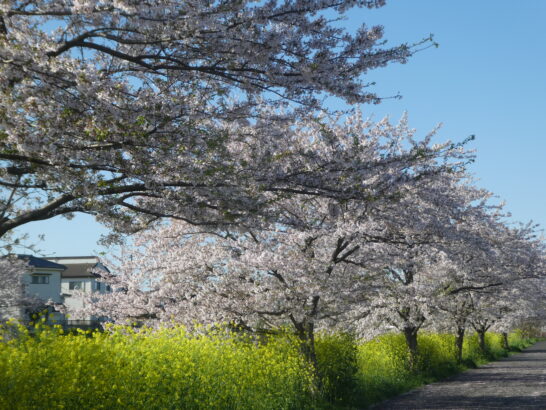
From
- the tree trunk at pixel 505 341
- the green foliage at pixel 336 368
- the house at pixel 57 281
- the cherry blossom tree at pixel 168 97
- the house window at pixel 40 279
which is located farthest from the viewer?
the house window at pixel 40 279

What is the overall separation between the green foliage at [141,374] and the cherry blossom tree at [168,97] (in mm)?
2045

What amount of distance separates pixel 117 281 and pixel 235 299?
21.3 ft

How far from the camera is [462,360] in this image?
98.9 feet

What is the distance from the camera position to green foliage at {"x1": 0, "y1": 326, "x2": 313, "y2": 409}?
7.34 meters

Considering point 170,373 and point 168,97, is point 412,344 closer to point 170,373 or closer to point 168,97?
point 170,373

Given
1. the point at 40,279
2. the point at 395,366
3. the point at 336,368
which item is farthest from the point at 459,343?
the point at 40,279

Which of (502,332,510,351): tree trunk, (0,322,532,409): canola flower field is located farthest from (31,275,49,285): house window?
A: (0,322,532,409): canola flower field

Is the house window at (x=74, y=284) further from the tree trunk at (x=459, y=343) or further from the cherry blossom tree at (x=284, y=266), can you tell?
the cherry blossom tree at (x=284, y=266)

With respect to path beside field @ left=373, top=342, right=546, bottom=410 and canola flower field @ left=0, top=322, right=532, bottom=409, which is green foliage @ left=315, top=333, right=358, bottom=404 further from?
path beside field @ left=373, top=342, right=546, bottom=410

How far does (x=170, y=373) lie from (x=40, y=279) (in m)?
51.6

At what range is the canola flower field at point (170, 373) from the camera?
745 centimetres

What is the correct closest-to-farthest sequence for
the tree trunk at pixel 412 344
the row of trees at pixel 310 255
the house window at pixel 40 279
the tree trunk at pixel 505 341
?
the row of trees at pixel 310 255
the tree trunk at pixel 412 344
the tree trunk at pixel 505 341
the house window at pixel 40 279

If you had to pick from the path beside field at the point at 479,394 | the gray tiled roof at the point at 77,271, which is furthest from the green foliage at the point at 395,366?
the gray tiled roof at the point at 77,271

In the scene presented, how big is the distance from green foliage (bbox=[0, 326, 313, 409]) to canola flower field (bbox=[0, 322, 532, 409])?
0.02 meters
